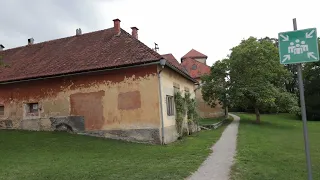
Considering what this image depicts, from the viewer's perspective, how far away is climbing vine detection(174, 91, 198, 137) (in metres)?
18.8

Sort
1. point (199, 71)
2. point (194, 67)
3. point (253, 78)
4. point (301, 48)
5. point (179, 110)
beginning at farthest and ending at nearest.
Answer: point (194, 67), point (199, 71), point (253, 78), point (179, 110), point (301, 48)

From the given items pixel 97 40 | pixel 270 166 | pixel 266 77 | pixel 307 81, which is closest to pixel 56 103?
pixel 97 40

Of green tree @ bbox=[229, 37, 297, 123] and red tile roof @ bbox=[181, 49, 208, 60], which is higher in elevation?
red tile roof @ bbox=[181, 49, 208, 60]

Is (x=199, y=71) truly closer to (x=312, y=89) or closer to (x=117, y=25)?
(x=312, y=89)

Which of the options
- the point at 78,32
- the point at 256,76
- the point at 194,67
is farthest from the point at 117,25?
the point at 194,67

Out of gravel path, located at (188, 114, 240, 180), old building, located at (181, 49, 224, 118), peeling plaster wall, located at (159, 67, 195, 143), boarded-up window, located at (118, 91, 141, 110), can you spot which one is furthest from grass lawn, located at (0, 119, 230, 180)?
old building, located at (181, 49, 224, 118)

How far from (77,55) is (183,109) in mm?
7539

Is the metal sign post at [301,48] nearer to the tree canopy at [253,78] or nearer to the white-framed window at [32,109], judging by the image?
the white-framed window at [32,109]

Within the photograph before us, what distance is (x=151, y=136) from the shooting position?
1570 cm

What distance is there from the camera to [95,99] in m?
17.2

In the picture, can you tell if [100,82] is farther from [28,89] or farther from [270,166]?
[270,166]

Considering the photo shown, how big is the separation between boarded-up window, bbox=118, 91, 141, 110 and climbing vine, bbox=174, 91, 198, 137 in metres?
3.30

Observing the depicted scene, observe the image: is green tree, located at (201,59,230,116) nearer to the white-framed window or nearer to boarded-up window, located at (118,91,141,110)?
boarded-up window, located at (118,91,141,110)

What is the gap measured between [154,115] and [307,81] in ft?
145
